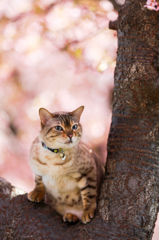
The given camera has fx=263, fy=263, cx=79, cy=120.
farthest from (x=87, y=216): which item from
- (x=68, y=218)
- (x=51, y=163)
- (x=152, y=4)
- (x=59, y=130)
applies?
(x=152, y=4)

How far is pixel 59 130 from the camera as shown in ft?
6.79

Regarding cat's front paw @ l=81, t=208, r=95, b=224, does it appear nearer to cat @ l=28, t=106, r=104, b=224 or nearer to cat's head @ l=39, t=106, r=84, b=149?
cat @ l=28, t=106, r=104, b=224

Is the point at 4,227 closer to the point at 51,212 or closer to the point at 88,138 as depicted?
the point at 51,212

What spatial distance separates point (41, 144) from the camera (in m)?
2.15

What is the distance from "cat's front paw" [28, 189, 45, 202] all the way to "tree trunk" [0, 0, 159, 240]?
4 cm

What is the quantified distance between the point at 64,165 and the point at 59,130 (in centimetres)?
28

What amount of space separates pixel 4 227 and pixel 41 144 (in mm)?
685

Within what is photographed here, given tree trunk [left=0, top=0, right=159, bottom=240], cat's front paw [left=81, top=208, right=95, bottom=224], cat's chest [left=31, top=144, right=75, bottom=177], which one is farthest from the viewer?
cat's chest [left=31, top=144, right=75, bottom=177]

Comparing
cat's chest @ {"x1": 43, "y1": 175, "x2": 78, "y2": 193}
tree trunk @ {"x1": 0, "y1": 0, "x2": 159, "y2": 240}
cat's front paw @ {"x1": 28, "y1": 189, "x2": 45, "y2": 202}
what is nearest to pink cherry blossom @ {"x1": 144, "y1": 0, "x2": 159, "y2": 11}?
tree trunk @ {"x1": 0, "y1": 0, "x2": 159, "y2": 240}

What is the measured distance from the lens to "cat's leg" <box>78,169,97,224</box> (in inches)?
77.7

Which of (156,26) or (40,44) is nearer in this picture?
(156,26)

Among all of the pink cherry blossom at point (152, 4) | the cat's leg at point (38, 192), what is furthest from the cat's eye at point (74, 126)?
the pink cherry blossom at point (152, 4)

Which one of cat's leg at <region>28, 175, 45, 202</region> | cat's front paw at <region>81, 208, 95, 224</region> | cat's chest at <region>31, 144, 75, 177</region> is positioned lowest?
cat's leg at <region>28, 175, 45, 202</region>

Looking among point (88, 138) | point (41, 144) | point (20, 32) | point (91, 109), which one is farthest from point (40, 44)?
point (41, 144)
